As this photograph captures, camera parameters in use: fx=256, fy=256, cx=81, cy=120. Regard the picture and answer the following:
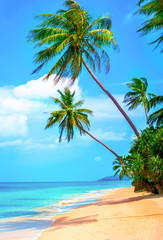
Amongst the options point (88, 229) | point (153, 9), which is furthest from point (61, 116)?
point (88, 229)

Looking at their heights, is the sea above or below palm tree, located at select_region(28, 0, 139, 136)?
below

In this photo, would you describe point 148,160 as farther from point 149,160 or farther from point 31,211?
point 31,211

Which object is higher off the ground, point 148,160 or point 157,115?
point 157,115

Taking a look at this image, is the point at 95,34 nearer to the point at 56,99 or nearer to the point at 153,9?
the point at 153,9

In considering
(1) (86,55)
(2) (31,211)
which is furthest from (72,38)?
(2) (31,211)

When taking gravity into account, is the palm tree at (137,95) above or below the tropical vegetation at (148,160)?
above

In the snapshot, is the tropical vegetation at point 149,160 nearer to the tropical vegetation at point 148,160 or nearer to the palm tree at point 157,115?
the tropical vegetation at point 148,160

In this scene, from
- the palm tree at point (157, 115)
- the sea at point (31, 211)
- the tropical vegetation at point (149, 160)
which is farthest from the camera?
the palm tree at point (157, 115)

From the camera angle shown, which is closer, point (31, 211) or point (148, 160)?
point (148, 160)

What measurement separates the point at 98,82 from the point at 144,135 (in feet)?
13.0

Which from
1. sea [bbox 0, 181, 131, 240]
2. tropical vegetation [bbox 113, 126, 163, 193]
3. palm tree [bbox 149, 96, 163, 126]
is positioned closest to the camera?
sea [bbox 0, 181, 131, 240]

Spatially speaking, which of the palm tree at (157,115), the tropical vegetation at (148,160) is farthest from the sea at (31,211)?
the palm tree at (157,115)

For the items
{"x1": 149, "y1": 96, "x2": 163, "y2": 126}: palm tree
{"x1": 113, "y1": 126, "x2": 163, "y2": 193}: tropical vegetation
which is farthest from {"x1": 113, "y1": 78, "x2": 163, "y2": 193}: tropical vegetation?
{"x1": 149, "y1": 96, "x2": 163, "y2": 126}: palm tree

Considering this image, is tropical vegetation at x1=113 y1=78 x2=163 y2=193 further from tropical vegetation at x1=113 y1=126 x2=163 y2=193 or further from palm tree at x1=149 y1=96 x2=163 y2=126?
palm tree at x1=149 y1=96 x2=163 y2=126
